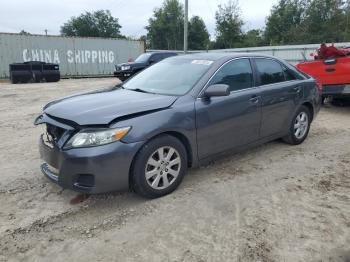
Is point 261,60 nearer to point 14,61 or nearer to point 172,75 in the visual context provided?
point 172,75

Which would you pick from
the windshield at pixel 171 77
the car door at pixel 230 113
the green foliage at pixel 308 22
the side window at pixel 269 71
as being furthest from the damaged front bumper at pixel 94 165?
the green foliage at pixel 308 22

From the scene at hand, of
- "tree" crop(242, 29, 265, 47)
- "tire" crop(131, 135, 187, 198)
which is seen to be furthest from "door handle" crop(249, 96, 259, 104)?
"tree" crop(242, 29, 265, 47)

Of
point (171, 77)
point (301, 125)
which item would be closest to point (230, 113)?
point (171, 77)

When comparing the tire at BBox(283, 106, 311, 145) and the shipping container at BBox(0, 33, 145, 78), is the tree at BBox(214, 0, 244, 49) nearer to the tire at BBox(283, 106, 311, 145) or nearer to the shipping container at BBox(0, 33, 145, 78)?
the shipping container at BBox(0, 33, 145, 78)

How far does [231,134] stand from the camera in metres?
4.27

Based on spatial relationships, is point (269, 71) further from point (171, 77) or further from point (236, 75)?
point (171, 77)

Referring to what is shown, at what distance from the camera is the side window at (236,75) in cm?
423

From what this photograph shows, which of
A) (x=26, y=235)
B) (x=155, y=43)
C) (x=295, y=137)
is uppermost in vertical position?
(x=155, y=43)

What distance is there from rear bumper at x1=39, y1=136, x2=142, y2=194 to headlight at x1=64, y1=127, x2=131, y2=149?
0.15ft

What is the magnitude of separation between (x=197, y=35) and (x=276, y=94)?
188ft

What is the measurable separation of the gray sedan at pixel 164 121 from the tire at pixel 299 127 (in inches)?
7.7

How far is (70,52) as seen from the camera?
2284cm

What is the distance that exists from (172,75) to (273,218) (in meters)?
2.18

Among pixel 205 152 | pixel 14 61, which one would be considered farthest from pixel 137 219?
pixel 14 61
